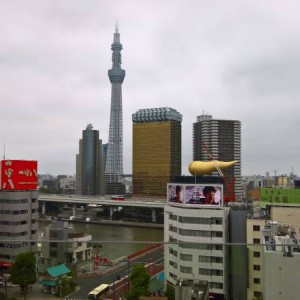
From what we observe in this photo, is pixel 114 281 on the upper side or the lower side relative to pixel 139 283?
lower

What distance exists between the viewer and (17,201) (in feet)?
31.3

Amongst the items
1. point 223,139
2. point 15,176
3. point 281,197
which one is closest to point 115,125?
point 223,139

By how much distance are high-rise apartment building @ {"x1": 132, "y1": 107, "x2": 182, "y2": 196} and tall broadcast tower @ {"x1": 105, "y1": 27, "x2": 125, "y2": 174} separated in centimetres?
2278

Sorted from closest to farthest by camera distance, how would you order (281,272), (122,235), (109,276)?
(281,272) < (109,276) < (122,235)

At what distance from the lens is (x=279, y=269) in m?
3.49

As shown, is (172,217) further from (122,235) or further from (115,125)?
(115,125)

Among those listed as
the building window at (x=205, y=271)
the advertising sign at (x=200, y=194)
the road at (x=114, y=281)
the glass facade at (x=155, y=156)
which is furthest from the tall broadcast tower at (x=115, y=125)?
the building window at (x=205, y=271)

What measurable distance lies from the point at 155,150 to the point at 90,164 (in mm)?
9706

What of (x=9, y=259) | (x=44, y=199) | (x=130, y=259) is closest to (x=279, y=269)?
(x=130, y=259)

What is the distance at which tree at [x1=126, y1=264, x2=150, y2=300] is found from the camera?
5.29 metres

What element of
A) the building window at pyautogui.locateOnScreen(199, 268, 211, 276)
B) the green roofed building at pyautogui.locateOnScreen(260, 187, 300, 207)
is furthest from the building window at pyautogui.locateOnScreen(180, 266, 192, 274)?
the green roofed building at pyautogui.locateOnScreen(260, 187, 300, 207)

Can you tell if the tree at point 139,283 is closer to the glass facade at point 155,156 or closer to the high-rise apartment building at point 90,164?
the glass facade at point 155,156

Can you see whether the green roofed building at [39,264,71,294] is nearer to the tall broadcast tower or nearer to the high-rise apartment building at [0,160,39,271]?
the high-rise apartment building at [0,160,39,271]

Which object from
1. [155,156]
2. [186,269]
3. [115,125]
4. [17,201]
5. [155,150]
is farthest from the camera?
[115,125]
